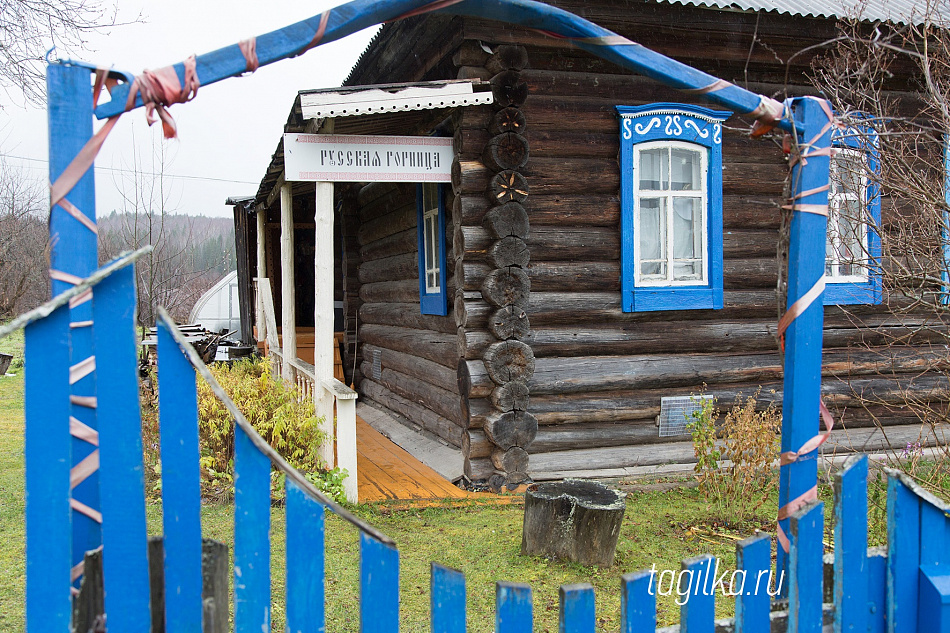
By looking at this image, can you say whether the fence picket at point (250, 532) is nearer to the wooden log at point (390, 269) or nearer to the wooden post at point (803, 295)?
the wooden post at point (803, 295)

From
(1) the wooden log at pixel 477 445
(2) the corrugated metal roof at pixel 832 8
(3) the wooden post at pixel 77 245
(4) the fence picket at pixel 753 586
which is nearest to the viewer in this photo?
(3) the wooden post at pixel 77 245

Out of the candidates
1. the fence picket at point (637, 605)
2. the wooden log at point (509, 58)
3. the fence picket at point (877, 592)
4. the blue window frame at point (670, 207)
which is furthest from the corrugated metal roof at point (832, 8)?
the fence picket at point (637, 605)

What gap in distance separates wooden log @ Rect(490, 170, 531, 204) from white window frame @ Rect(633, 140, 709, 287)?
4.34 feet

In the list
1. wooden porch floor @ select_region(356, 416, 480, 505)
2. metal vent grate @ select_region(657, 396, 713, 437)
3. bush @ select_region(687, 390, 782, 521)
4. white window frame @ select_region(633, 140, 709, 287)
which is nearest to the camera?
bush @ select_region(687, 390, 782, 521)

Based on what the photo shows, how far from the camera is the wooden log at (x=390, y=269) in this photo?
28.9ft

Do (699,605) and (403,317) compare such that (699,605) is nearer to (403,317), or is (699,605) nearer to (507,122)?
(507,122)

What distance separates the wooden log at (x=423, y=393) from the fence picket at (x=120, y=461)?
464 cm

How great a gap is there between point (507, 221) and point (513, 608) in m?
4.47

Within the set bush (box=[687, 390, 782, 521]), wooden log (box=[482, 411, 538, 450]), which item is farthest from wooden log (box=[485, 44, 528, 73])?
bush (box=[687, 390, 782, 521])

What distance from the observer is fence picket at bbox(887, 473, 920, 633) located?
7.55 ft

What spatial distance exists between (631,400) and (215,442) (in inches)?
154

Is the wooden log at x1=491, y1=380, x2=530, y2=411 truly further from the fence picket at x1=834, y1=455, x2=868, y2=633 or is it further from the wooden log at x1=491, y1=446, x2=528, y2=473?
the fence picket at x1=834, y1=455, x2=868, y2=633

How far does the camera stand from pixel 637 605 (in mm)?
2053

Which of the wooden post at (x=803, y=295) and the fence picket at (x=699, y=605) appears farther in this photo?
the wooden post at (x=803, y=295)
